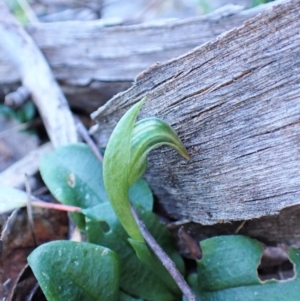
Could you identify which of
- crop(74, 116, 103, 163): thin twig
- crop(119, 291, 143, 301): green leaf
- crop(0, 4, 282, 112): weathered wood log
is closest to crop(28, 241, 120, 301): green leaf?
crop(119, 291, 143, 301): green leaf

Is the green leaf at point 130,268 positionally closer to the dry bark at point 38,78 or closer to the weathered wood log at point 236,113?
the weathered wood log at point 236,113

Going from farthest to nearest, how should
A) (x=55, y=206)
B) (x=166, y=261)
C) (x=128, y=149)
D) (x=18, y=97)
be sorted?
(x=18, y=97) → (x=55, y=206) → (x=166, y=261) → (x=128, y=149)

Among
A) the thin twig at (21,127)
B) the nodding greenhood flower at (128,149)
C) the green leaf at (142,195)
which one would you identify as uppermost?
the thin twig at (21,127)

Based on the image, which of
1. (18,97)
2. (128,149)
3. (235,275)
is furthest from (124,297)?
(18,97)

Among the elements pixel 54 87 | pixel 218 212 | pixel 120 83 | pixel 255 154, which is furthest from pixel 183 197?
pixel 54 87

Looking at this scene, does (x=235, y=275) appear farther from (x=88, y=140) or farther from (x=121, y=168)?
(x=88, y=140)

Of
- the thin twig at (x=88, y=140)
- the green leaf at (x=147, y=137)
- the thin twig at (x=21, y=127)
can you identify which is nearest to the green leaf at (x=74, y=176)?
the thin twig at (x=88, y=140)

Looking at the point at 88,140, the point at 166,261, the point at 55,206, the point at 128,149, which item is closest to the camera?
the point at 128,149
